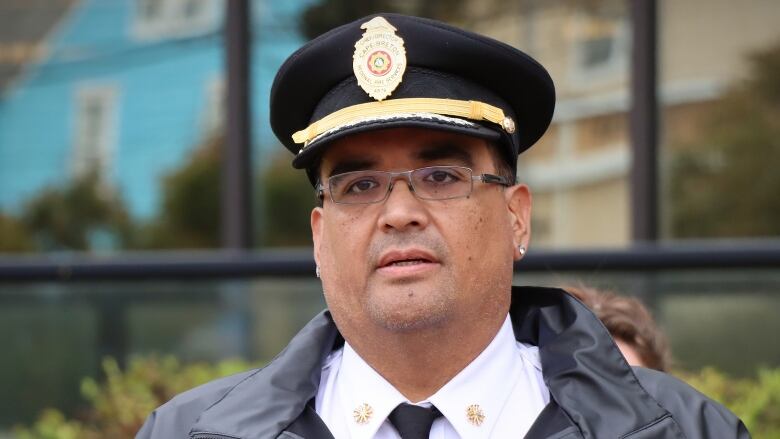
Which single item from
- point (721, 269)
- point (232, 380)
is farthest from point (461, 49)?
point (721, 269)

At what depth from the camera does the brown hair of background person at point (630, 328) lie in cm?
347

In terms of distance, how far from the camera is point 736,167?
5785 mm

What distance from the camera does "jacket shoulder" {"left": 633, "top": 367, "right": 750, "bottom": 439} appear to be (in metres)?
2.40

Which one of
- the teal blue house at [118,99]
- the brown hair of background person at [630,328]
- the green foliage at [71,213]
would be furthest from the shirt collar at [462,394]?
the green foliage at [71,213]

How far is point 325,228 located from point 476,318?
13.6 inches

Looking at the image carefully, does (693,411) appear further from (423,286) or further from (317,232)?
(317,232)

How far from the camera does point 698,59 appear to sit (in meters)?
5.88

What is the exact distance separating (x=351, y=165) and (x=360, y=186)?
4 centimetres

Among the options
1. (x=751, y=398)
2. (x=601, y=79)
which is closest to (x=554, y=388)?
(x=751, y=398)

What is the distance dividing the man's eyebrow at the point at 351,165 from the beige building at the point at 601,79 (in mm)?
3554

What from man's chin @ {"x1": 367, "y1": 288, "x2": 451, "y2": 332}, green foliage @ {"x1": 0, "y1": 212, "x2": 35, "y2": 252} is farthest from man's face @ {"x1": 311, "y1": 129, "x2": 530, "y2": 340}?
green foliage @ {"x1": 0, "y1": 212, "x2": 35, "y2": 252}

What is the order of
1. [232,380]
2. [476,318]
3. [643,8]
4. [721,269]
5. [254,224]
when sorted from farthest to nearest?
[254,224] → [643,8] → [721,269] → [232,380] → [476,318]

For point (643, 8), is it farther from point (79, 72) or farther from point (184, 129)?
point (79, 72)

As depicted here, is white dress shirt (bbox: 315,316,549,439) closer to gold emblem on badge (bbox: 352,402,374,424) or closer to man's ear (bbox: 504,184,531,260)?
gold emblem on badge (bbox: 352,402,374,424)
